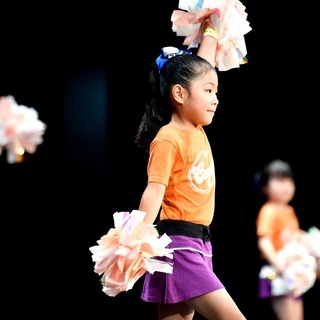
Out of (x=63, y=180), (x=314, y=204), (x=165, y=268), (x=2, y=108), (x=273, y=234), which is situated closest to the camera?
(x=2, y=108)

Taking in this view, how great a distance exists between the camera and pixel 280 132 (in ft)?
14.8

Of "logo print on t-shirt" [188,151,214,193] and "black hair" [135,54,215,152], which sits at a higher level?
"black hair" [135,54,215,152]

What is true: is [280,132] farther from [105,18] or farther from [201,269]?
[201,269]

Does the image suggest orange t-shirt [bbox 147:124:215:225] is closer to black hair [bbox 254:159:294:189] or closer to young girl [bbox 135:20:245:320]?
young girl [bbox 135:20:245:320]

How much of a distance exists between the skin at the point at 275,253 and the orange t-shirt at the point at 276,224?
6 cm

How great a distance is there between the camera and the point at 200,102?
2.50 m

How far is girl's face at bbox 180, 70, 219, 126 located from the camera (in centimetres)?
250

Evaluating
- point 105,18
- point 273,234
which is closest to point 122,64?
point 105,18

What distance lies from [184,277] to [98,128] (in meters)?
1.78

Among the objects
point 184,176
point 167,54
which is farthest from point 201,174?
point 167,54

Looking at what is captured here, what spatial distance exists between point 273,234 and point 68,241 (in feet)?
4.01

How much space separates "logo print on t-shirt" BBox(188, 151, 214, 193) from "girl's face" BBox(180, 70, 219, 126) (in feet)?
0.40

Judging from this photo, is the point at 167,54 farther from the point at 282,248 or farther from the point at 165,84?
the point at 282,248

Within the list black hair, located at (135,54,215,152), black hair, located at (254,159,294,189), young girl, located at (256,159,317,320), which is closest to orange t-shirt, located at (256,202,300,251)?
young girl, located at (256,159,317,320)
